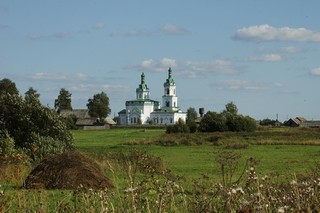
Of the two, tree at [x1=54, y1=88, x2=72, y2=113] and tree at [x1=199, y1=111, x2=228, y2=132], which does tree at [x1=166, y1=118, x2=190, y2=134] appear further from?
A: tree at [x1=54, y1=88, x2=72, y2=113]

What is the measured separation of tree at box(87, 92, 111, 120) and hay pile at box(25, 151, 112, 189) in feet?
564

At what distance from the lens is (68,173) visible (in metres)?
22.2

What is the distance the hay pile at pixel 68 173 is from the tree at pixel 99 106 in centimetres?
17194

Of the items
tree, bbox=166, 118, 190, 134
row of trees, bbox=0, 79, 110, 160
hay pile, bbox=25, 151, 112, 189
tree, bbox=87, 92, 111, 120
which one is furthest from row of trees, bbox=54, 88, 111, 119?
hay pile, bbox=25, 151, 112, 189

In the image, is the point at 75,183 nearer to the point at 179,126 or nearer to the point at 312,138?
the point at 312,138

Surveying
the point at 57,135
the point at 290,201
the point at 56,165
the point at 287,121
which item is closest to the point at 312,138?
the point at 57,135

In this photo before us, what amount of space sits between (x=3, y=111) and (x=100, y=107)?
150853 mm

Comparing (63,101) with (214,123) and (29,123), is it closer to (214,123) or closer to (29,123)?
(214,123)

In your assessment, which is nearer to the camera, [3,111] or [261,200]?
[261,200]

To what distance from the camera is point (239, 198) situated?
348 inches

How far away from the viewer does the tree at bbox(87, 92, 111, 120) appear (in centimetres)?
19475

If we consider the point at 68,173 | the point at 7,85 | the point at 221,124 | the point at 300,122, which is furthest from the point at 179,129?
the point at 68,173

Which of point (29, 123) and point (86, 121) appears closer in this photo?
point (29, 123)

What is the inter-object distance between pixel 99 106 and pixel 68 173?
173170mm
